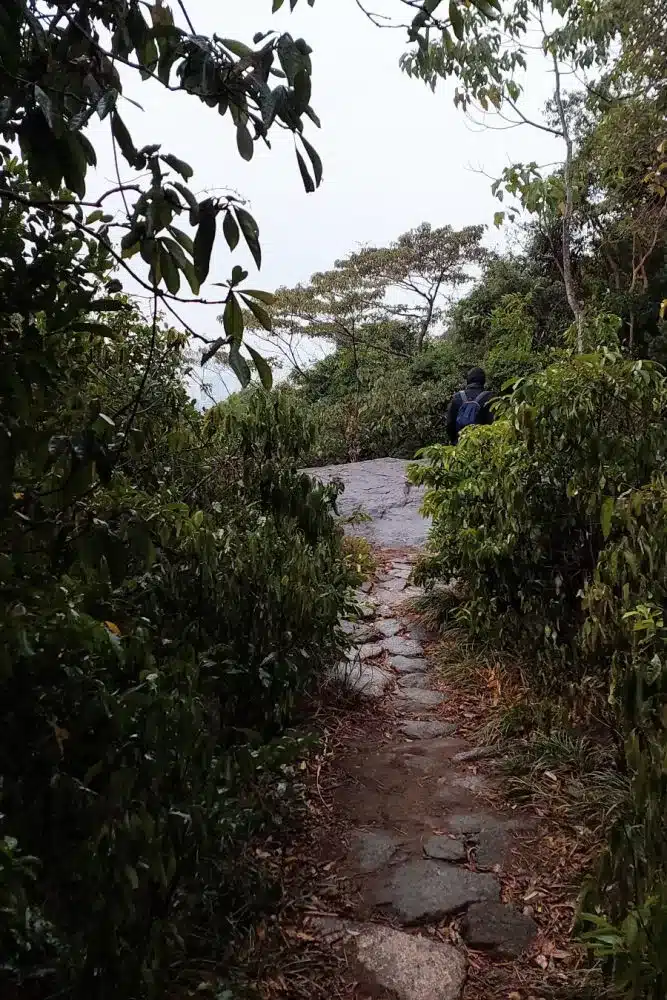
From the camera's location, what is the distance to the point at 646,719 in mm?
1915

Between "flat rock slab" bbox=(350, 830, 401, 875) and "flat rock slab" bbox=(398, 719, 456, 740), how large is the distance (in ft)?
2.44

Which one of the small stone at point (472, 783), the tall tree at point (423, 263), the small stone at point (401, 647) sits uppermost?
the tall tree at point (423, 263)

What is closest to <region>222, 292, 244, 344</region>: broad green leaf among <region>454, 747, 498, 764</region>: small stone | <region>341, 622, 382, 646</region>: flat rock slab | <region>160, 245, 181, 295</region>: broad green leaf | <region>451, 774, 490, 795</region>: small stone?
<region>160, 245, 181, 295</region>: broad green leaf

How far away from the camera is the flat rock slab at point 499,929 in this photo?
2148mm

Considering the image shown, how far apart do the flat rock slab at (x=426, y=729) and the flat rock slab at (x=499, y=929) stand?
1122mm

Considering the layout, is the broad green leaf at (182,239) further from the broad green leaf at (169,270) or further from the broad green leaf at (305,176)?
the broad green leaf at (305,176)

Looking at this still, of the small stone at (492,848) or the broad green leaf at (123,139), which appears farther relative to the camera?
the small stone at (492,848)

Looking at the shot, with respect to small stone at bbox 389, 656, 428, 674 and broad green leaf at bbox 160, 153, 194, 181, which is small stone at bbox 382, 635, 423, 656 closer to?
small stone at bbox 389, 656, 428, 674

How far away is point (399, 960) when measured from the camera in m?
2.10

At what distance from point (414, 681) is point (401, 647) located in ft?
1.47

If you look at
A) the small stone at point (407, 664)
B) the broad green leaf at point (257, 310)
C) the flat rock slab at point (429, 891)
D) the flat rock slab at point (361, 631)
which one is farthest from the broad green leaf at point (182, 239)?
the flat rock slab at point (361, 631)

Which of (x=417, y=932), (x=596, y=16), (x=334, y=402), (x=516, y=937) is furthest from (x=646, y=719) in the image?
(x=334, y=402)

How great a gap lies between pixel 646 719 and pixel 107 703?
140 cm

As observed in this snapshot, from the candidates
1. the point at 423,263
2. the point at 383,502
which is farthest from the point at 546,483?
the point at 423,263
